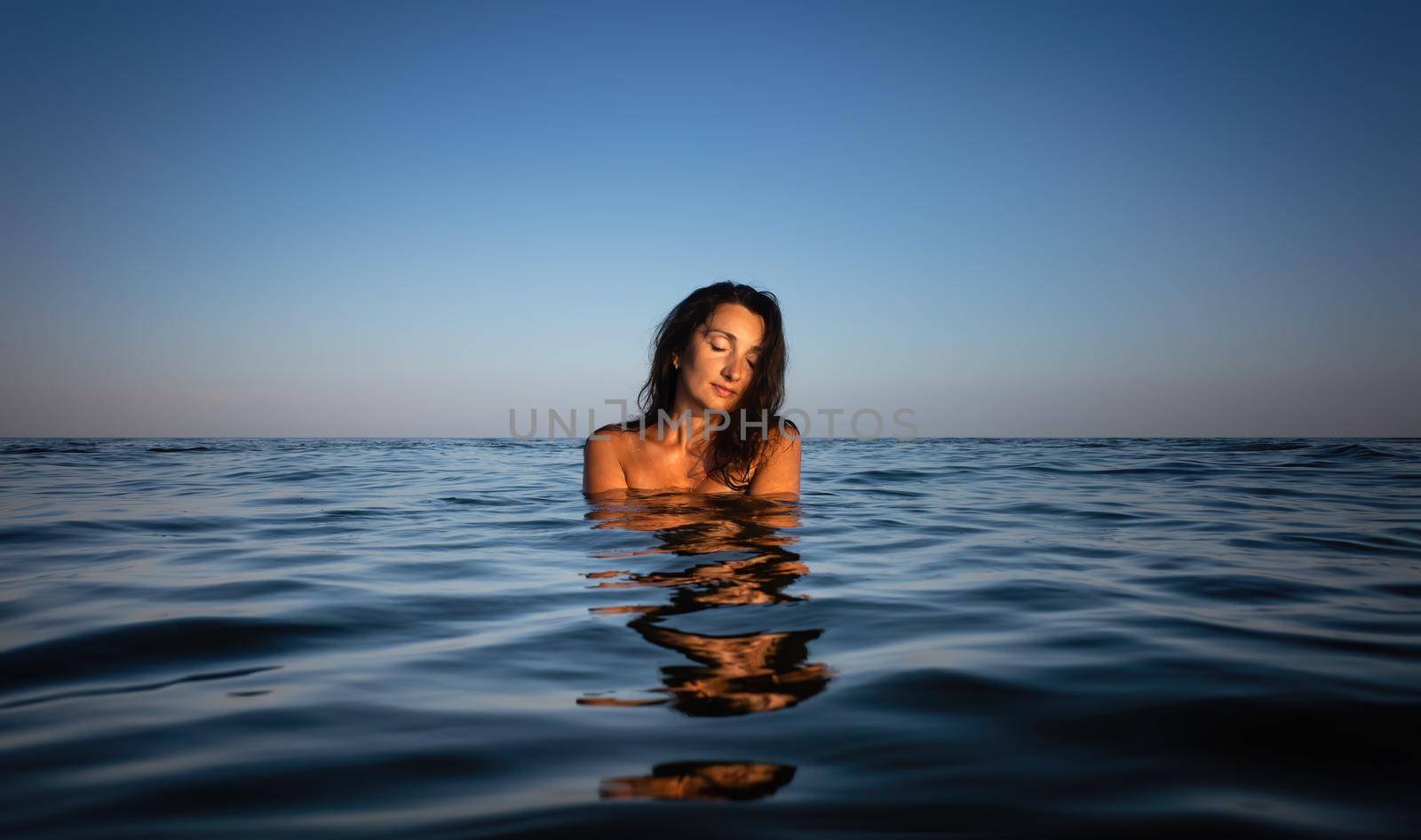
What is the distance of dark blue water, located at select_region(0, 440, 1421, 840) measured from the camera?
1.20m

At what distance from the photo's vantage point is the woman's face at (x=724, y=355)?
5.57 metres

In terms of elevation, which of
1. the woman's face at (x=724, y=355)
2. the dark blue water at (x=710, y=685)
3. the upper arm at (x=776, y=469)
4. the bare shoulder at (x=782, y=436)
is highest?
the woman's face at (x=724, y=355)

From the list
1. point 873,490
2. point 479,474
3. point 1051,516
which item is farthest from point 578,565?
point 479,474

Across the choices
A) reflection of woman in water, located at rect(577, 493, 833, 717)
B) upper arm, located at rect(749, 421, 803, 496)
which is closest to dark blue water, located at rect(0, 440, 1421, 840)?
reflection of woman in water, located at rect(577, 493, 833, 717)

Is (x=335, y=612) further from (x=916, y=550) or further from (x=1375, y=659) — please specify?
(x=1375, y=659)

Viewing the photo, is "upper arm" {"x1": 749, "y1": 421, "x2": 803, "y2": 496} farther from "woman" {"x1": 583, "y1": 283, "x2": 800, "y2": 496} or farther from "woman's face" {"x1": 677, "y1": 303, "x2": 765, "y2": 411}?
"woman's face" {"x1": 677, "y1": 303, "x2": 765, "y2": 411}

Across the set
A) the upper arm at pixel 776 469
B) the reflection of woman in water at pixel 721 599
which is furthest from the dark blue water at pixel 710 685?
the upper arm at pixel 776 469

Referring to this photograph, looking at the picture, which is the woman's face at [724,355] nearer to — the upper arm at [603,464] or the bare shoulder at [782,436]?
the bare shoulder at [782,436]

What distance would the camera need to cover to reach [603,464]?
5973 mm

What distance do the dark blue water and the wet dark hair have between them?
1.64 metres

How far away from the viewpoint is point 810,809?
1.18 metres

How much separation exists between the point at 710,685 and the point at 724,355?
3963 mm

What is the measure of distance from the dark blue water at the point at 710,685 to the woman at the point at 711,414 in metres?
1.62

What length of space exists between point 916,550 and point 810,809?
9.53 feet
